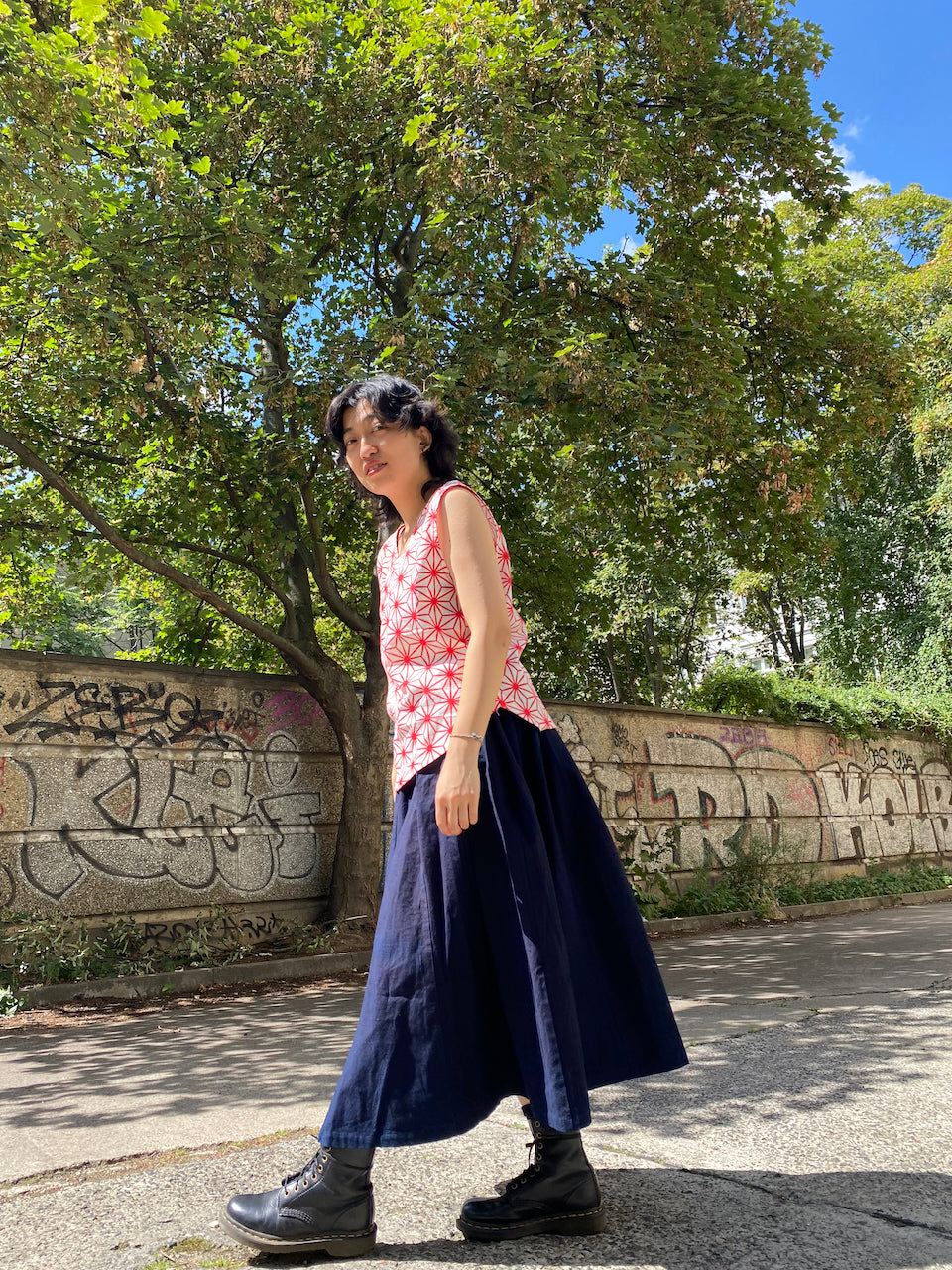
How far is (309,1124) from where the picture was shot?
11.6 ft

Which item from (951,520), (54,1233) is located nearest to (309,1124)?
(54,1233)

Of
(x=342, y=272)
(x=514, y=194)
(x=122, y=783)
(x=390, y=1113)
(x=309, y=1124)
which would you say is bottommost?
(x=309, y=1124)

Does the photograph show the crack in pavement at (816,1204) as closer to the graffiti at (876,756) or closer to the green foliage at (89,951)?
the green foliage at (89,951)

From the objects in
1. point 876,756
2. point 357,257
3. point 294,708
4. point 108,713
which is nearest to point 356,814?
point 294,708

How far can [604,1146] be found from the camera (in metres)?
3.09

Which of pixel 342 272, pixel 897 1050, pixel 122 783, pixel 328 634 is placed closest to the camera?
pixel 897 1050

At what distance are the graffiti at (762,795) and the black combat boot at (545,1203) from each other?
30.8 ft

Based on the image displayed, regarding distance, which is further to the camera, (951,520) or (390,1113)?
(951,520)

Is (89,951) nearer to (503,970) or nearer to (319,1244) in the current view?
(319,1244)

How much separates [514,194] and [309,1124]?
6926 millimetres

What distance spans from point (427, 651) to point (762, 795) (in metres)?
12.7

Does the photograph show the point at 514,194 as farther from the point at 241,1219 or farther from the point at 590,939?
the point at 241,1219

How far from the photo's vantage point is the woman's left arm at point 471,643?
2.36 meters

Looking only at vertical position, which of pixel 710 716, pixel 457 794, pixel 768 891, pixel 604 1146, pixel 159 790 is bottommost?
pixel 604 1146
